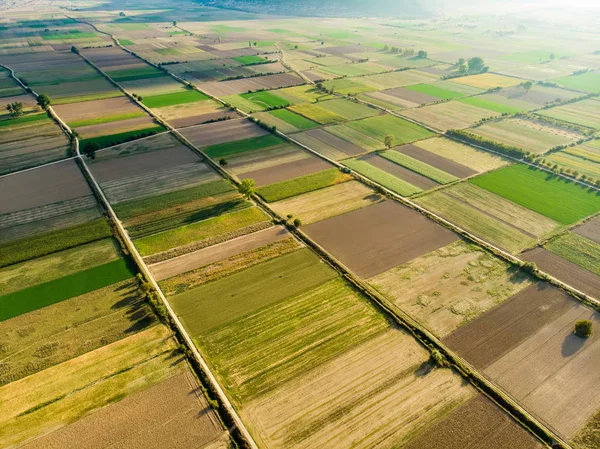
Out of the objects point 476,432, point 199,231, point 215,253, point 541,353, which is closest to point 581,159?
point 541,353

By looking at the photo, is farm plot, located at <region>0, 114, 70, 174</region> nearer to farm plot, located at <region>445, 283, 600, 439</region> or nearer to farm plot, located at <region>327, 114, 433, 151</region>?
farm plot, located at <region>327, 114, 433, 151</region>

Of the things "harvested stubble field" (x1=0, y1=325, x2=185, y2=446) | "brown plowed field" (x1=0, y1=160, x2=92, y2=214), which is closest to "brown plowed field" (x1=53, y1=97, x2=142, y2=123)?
"brown plowed field" (x1=0, y1=160, x2=92, y2=214)

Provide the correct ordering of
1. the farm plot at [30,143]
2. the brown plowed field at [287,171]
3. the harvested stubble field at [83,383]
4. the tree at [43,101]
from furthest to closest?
the tree at [43,101], the farm plot at [30,143], the brown plowed field at [287,171], the harvested stubble field at [83,383]

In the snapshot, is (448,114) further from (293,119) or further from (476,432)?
(476,432)

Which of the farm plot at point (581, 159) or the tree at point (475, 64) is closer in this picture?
the farm plot at point (581, 159)

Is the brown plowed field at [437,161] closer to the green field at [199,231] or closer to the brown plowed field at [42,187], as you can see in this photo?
the green field at [199,231]

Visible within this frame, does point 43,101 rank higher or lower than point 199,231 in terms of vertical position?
higher

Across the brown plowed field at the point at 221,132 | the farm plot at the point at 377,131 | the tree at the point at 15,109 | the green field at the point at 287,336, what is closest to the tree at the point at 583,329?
the green field at the point at 287,336
